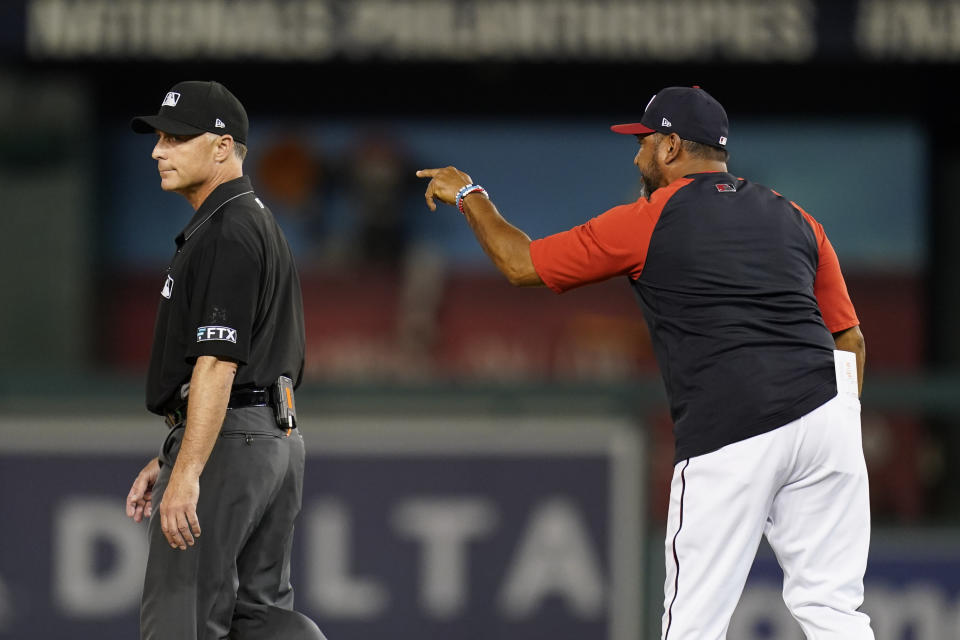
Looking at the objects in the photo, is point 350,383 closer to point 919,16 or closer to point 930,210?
point 919,16

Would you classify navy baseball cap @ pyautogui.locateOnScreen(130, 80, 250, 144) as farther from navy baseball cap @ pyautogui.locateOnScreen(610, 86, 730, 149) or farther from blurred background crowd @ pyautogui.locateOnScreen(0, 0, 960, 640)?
blurred background crowd @ pyautogui.locateOnScreen(0, 0, 960, 640)

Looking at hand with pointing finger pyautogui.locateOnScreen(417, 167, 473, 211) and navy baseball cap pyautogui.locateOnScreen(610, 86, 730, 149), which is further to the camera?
hand with pointing finger pyautogui.locateOnScreen(417, 167, 473, 211)

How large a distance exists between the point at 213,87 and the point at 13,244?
4.77 metres

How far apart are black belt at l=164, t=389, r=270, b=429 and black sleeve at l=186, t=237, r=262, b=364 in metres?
0.19

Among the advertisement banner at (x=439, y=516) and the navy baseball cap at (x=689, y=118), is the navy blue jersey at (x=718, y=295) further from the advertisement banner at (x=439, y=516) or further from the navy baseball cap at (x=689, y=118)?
the advertisement banner at (x=439, y=516)

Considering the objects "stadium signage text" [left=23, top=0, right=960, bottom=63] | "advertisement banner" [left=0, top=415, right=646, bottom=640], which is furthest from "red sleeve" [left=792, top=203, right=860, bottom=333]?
"stadium signage text" [left=23, top=0, right=960, bottom=63]

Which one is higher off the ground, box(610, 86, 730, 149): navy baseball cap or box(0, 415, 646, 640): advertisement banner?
box(610, 86, 730, 149): navy baseball cap

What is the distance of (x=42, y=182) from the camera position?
884 cm

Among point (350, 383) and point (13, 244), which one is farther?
point (13, 244)

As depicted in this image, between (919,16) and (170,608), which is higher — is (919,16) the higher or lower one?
the higher one

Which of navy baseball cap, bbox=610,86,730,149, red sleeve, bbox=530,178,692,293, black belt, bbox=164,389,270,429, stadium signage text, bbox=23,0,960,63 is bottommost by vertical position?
black belt, bbox=164,389,270,429

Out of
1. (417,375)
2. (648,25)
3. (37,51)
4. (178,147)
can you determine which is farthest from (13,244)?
(178,147)

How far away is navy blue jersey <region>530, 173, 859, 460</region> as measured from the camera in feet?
14.5

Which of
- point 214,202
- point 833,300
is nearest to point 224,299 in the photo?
point 214,202
